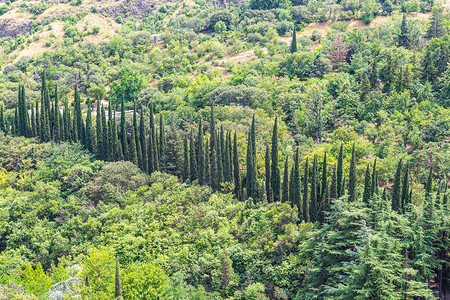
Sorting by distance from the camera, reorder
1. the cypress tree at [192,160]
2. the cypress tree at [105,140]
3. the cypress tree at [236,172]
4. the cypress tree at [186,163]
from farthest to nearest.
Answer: the cypress tree at [105,140] < the cypress tree at [186,163] < the cypress tree at [192,160] < the cypress tree at [236,172]

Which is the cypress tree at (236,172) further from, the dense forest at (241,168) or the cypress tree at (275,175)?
the cypress tree at (275,175)

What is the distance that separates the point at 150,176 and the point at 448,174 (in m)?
38.1

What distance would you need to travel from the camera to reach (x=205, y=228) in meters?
54.3

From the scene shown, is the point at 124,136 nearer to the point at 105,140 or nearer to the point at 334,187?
the point at 105,140

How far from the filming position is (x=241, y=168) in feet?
227

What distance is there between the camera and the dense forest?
42031mm

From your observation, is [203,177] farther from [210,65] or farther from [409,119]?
[210,65]

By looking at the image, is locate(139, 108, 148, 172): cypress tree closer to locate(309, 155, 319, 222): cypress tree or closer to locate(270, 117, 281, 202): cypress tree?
locate(270, 117, 281, 202): cypress tree

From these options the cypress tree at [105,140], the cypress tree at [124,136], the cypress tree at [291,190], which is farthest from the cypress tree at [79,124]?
the cypress tree at [291,190]

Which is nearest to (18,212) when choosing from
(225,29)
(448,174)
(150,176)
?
(150,176)

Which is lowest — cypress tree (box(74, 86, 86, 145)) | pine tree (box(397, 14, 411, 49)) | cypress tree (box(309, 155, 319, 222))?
cypress tree (box(309, 155, 319, 222))

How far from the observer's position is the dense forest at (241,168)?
4203 centimetres

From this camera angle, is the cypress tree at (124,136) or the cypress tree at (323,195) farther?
the cypress tree at (124,136)

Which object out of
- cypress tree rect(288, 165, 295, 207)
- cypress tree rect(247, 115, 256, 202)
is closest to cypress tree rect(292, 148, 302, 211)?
cypress tree rect(288, 165, 295, 207)
